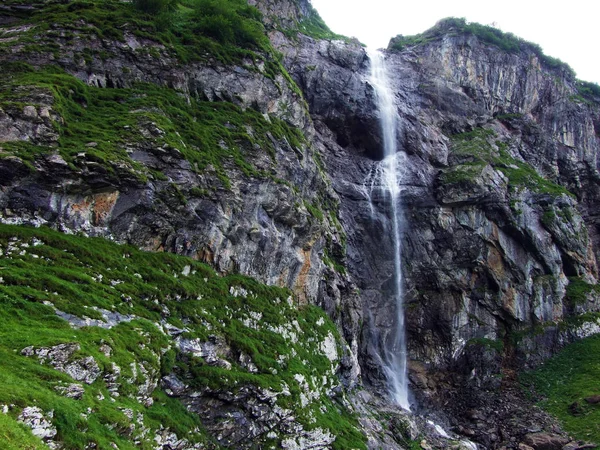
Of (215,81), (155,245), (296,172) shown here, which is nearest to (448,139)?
(296,172)

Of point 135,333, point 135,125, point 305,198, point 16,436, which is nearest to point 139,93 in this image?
point 135,125

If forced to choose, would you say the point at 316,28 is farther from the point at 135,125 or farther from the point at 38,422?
the point at 38,422

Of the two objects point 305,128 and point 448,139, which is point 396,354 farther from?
point 448,139

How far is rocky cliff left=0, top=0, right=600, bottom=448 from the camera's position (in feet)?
72.0

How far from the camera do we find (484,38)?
70875mm

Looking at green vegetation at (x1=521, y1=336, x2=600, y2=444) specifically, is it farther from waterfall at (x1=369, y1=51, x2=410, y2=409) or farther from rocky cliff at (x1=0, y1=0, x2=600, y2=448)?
waterfall at (x1=369, y1=51, x2=410, y2=409)

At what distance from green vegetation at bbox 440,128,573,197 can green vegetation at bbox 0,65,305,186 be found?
24449 millimetres

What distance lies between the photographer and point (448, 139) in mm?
58438

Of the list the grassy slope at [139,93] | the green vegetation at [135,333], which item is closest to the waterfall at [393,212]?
the green vegetation at [135,333]

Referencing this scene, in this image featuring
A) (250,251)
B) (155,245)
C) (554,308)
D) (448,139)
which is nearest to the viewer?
(155,245)

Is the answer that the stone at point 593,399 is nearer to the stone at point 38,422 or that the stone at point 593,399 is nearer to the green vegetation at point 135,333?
the green vegetation at point 135,333

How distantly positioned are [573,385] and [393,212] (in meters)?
23.1

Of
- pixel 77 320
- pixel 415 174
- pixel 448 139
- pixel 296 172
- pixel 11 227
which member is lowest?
pixel 77 320

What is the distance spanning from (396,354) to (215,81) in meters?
30.3
